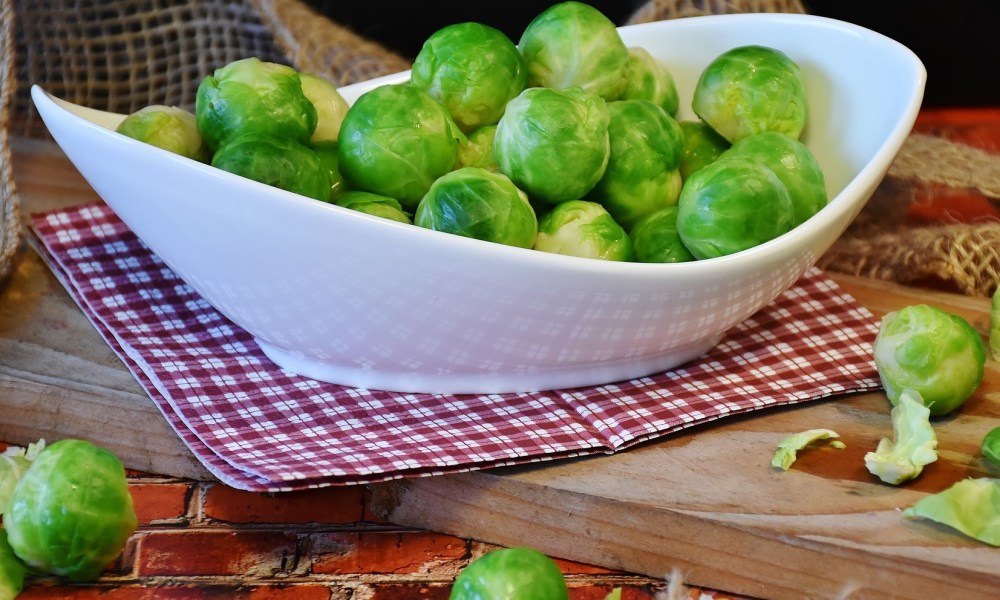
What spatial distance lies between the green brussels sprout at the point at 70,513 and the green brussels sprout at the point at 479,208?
50cm

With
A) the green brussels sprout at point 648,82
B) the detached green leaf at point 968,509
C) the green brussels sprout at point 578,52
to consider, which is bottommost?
the detached green leaf at point 968,509

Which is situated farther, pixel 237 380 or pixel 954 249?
pixel 954 249

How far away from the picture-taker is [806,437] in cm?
141

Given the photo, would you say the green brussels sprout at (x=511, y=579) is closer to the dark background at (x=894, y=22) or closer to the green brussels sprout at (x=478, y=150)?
the green brussels sprout at (x=478, y=150)

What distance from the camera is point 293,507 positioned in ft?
4.54

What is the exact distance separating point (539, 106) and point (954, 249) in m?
1.00

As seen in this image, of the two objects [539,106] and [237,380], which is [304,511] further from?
[539,106]

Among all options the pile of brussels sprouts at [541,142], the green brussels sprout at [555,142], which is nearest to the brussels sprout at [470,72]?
the pile of brussels sprouts at [541,142]

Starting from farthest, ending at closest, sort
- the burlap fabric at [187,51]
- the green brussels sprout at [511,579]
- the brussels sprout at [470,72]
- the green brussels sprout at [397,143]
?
the burlap fabric at [187,51], the brussels sprout at [470,72], the green brussels sprout at [397,143], the green brussels sprout at [511,579]

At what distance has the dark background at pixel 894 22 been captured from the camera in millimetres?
2658

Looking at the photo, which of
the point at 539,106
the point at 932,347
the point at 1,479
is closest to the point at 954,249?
the point at 932,347

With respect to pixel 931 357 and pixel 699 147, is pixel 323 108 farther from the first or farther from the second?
pixel 931 357

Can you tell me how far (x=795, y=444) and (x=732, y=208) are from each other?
0.32 meters

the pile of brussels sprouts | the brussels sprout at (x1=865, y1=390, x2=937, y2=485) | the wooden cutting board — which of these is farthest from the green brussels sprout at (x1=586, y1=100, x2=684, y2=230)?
the brussels sprout at (x1=865, y1=390, x2=937, y2=485)
